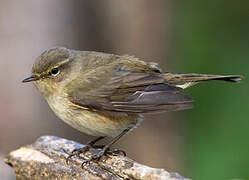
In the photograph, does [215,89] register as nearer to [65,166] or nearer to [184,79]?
[184,79]

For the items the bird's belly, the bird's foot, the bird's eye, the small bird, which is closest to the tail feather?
the small bird

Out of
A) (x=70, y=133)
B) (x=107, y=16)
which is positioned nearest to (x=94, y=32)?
(x=107, y=16)

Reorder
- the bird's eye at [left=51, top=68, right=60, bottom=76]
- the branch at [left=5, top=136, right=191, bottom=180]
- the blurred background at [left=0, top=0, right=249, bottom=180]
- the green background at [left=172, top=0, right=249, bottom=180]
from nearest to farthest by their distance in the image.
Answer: the branch at [left=5, top=136, right=191, bottom=180] < the bird's eye at [left=51, top=68, right=60, bottom=76] < the green background at [left=172, top=0, right=249, bottom=180] < the blurred background at [left=0, top=0, right=249, bottom=180]

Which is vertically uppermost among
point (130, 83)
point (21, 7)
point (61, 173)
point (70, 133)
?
point (21, 7)

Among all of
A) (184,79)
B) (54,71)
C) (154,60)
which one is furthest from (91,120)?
(154,60)

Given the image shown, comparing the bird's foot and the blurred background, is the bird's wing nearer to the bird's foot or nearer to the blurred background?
the bird's foot

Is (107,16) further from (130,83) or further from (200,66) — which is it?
(130,83)

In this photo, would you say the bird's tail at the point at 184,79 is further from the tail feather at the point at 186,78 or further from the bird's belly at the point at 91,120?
the bird's belly at the point at 91,120
